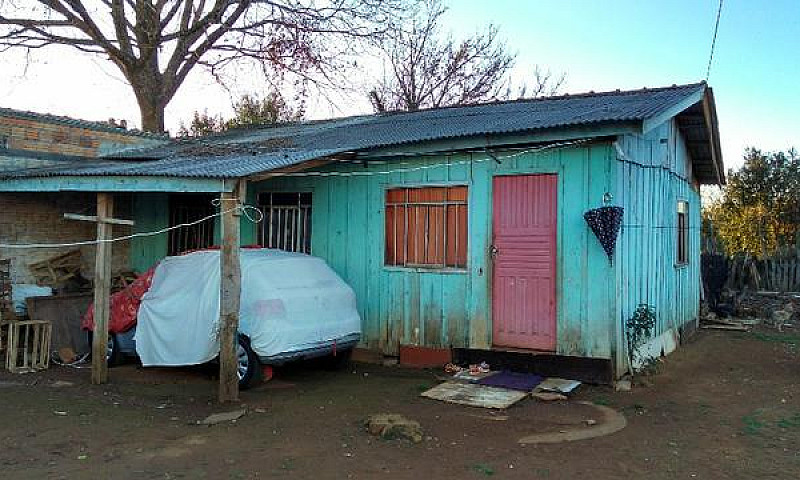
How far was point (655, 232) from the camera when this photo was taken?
9.88 m

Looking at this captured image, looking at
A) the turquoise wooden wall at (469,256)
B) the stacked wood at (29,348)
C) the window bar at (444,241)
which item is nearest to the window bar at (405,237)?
the turquoise wooden wall at (469,256)

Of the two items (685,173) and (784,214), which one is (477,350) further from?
(784,214)

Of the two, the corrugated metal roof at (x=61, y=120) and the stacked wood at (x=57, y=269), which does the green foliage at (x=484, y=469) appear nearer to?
the stacked wood at (x=57, y=269)

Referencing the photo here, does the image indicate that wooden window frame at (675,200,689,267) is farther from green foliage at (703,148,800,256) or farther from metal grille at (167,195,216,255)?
green foliage at (703,148,800,256)

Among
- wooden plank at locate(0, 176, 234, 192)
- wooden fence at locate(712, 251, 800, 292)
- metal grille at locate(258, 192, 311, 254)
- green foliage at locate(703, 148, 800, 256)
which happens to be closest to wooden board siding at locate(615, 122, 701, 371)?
metal grille at locate(258, 192, 311, 254)

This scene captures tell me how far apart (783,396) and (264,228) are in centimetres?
751

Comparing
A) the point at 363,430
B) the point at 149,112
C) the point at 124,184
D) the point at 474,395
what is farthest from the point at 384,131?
the point at 149,112

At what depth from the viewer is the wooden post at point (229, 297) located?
23.7ft

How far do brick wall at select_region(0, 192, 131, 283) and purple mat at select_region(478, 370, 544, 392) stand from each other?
24.4ft

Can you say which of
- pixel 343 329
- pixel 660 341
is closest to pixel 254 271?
pixel 343 329

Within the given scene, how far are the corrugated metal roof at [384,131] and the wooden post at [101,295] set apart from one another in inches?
19.5

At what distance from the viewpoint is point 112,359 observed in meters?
9.41

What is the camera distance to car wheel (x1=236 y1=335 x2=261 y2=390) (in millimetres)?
7745

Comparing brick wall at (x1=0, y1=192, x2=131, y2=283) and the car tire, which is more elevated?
brick wall at (x1=0, y1=192, x2=131, y2=283)
